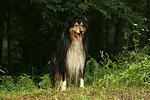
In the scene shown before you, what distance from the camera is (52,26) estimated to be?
7223 millimetres

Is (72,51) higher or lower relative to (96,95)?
higher

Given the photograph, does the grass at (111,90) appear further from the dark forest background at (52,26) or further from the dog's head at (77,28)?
the dog's head at (77,28)

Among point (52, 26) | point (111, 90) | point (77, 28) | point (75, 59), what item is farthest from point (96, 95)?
point (52, 26)

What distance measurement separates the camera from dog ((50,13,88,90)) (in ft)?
19.7

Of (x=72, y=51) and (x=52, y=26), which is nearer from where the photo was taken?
(x=72, y=51)

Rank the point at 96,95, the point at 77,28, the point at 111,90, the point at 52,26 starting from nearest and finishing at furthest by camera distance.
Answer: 1. the point at 96,95
2. the point at 111,90
3. the point at 77,28
4. the point at 52,26

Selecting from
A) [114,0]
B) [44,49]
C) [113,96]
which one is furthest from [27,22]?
[113,96]

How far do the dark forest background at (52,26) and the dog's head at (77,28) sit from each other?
722 millimetres

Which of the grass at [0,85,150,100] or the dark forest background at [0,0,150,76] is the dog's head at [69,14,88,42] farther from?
the grass at [0,85,150,100]

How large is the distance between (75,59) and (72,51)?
9.4 inches

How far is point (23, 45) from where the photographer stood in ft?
32.6

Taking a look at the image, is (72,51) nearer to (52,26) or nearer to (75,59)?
(75,59)

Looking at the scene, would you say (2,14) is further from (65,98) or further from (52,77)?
(65,98)

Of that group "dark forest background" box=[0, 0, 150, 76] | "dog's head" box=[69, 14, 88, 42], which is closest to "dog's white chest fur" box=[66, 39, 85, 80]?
"dog's head" box=[69, 14, 88, 42]
